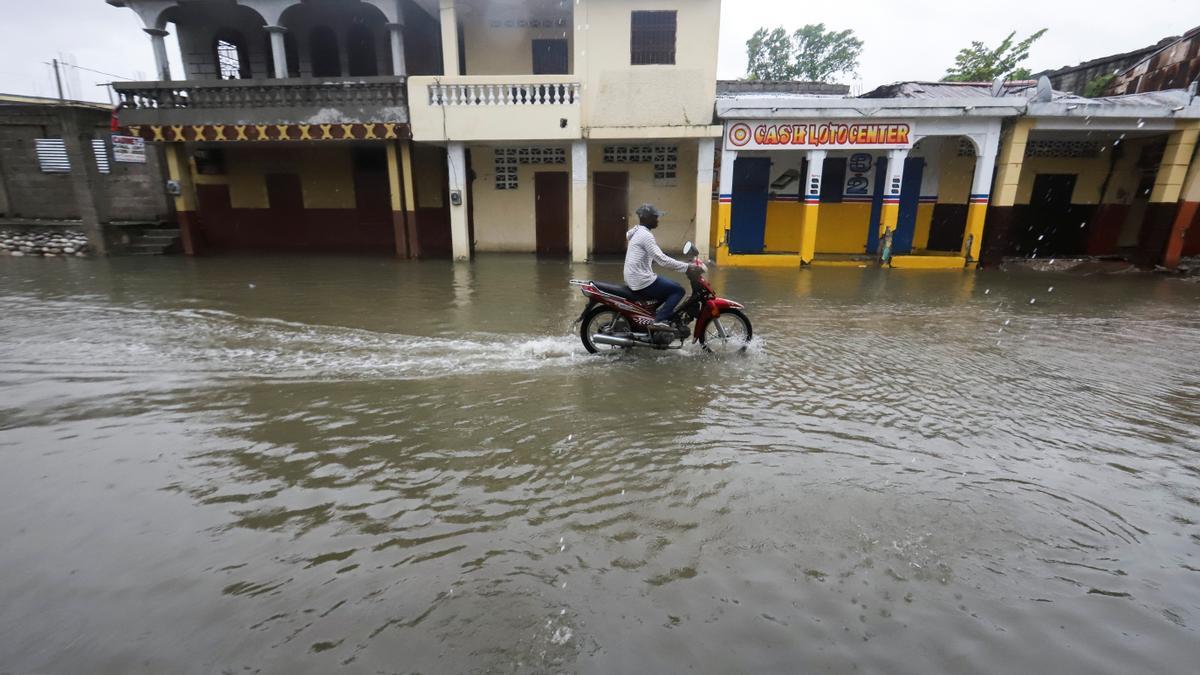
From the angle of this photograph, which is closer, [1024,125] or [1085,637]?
[1085,637]

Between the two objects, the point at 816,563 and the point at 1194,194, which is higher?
the point at 1194,194

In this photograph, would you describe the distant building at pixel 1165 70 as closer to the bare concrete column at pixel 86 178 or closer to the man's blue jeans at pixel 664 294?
the man's blue jeans at pixel 664 294

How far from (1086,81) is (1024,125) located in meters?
6.97

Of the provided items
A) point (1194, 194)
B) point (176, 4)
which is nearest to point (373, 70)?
point (176, 4)

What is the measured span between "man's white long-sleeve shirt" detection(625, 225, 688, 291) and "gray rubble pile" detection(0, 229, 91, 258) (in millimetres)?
14651

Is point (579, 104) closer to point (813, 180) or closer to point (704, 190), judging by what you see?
point (704, 190)

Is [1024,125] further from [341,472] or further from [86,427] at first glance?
[86,427]

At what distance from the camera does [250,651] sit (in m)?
2.33

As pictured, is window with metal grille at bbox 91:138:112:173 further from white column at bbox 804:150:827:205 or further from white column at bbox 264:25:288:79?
white column at bbox 804:150:827:205

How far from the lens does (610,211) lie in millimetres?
15680

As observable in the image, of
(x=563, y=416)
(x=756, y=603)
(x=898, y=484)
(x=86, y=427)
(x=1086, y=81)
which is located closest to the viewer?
(x=756, y=603)

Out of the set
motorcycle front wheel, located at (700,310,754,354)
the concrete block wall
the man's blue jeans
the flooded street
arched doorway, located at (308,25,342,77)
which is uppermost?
arched doorway, located at (308,25,342,77)

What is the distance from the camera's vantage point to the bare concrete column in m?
13.4

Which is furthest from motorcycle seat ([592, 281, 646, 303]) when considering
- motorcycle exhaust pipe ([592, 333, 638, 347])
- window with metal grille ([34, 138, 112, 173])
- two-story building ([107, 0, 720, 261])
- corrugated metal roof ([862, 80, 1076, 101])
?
window with metal grille ([34, 138, 112, 173])
